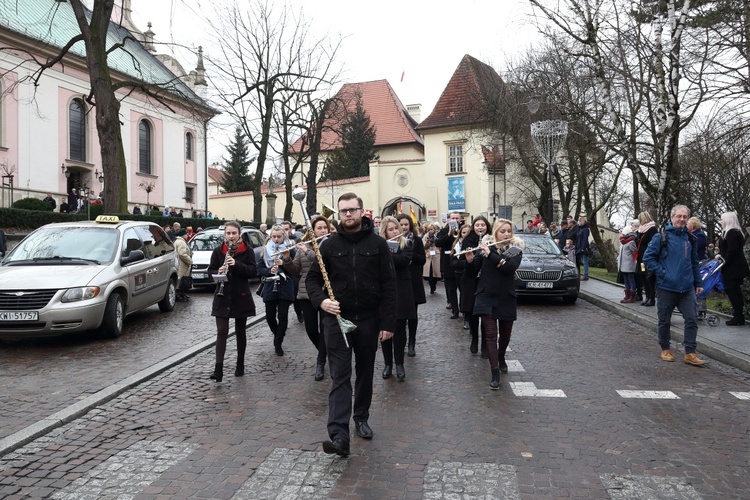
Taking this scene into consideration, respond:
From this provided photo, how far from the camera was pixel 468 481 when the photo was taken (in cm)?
422

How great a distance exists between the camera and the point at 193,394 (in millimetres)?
6641

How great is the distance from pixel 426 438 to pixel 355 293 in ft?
4.35

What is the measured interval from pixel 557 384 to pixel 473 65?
27.3 meters

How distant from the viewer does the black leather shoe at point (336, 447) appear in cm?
462

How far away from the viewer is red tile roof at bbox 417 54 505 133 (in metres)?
30.2

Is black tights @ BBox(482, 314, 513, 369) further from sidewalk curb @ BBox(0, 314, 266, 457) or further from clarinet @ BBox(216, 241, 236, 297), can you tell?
sidewalk curb @ BBox(0, 314, 266, 457)

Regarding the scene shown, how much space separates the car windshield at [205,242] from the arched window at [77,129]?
74.9 feet

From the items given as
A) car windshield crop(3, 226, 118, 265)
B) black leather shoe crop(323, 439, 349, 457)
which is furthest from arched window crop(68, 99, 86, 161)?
A: black leather shoe crop(323, 439, 349, 457)

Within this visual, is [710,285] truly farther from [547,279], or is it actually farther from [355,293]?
[355,293]

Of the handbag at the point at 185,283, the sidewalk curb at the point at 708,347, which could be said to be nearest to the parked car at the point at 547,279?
the sidewalk curb at the point at 708,347

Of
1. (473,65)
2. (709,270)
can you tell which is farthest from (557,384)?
(473,65)

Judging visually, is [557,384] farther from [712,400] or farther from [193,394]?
[193,394]

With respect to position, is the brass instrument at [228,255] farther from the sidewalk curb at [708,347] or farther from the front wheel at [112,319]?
the sidewalk curb at [708,347]

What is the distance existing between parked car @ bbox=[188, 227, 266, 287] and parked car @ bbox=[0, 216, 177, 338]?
4.34 m
